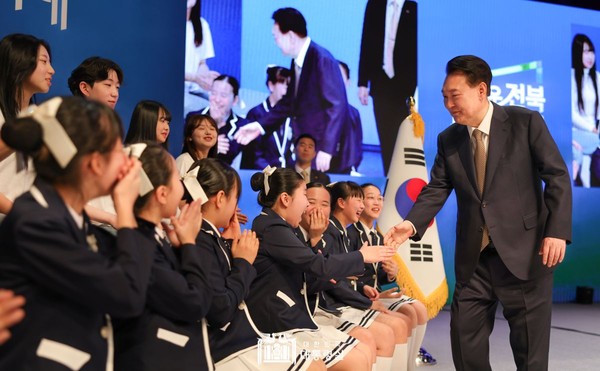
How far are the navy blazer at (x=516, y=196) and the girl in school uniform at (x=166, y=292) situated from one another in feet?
4.40

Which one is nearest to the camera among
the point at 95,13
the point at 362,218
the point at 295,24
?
the point at 362,218

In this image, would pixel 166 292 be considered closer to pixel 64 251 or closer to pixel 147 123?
pixel 64 251

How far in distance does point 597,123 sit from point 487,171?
5.22m

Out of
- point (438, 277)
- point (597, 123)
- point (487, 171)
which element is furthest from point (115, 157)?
point (597, 123)

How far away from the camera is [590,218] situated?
7.45m

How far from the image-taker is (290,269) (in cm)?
262

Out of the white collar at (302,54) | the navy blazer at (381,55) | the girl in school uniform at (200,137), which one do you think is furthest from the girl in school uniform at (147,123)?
the navy blazer at (381,55)

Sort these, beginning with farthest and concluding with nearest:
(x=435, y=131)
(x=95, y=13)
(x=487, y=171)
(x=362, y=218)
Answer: (x=435, y=131), (x=95, y=13), (x=362, y=218), (x=487, y=171)

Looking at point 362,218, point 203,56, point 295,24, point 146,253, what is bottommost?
point 362,218

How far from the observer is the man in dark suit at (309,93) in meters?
5.72

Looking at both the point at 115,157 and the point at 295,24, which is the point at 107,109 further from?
the point at 295,24

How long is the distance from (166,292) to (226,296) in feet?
1.15

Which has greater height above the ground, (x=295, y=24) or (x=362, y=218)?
(x=295, y=24)

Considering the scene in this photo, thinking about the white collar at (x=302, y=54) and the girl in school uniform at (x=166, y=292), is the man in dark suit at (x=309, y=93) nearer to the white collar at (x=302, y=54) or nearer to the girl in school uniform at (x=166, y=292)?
the white collar at (x=302, y=54)
